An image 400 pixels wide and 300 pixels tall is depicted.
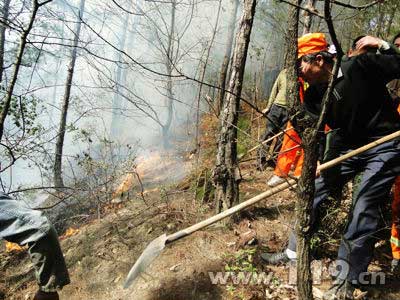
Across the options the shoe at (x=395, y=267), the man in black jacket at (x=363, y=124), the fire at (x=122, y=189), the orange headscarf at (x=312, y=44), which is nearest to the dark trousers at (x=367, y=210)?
the man in black jacket at (x=363, y=124)

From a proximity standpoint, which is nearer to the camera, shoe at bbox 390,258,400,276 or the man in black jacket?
Answer: the man in black jacket

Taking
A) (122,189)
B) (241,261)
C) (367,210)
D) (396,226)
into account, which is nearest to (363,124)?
(367,210)

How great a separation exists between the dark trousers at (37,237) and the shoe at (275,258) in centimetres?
169

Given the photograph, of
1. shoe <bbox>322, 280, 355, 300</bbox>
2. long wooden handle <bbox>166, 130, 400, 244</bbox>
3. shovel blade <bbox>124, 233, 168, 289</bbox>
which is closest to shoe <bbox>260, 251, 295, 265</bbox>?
shoe <bbox>322, 280, 355, 300</bbox>

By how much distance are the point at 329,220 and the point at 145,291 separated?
1.78 meters

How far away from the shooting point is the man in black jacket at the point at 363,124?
221 centimetres

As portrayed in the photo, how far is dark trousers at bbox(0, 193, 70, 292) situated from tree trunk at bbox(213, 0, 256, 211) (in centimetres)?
179

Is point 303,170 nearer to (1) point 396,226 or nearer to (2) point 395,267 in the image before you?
(1) point 396,226

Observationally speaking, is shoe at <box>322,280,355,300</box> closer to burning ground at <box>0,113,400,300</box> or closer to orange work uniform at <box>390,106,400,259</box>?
burning ground at <box>0,113,400,300</box>

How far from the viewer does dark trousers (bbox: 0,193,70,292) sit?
2.15 metres

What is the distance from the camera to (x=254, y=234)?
324 cm

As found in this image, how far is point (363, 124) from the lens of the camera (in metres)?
2.33

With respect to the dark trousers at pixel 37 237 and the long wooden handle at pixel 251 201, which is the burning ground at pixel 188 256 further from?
the dark trousers at pixel 37 237

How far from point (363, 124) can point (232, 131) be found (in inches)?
53.4
